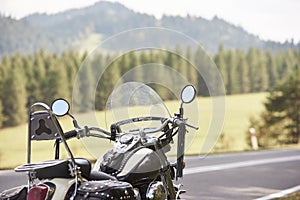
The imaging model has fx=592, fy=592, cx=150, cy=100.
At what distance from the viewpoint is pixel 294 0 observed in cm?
720

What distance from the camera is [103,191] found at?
2449mm

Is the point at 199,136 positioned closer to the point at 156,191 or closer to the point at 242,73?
the point at 156,191

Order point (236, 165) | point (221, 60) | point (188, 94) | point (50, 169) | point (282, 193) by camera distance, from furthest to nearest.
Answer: point (221, 60) → point (236, 165) → point (282, 193) → point (188, 94) → point (50, 169)

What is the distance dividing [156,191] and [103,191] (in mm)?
466

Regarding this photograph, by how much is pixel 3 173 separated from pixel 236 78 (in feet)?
10.7

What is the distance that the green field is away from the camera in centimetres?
324

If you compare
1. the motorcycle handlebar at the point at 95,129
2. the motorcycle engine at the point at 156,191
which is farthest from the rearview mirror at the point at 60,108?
the motorcycle engine at the point at 156,191

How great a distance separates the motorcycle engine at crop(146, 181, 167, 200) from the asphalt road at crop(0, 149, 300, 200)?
1972mm

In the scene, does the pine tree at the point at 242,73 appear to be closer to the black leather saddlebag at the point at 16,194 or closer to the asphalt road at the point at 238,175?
the asphalt road at the point at 238,175

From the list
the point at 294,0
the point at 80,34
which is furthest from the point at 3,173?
the point at 294,0

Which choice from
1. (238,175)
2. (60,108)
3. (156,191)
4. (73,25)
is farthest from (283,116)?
(60,108)

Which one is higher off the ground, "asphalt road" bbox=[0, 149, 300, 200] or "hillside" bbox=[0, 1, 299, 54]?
"hillside" bbox=[0, 1, 299, 54]

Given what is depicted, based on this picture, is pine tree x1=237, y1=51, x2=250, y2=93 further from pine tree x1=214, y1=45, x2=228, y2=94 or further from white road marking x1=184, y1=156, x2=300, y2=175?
white road marking x1=184, y1=156, x2=300, y2=175

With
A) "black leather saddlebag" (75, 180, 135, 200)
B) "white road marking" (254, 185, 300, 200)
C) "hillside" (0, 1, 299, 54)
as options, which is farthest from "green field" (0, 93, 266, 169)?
"hillside" (0, 1, 299, 54)
